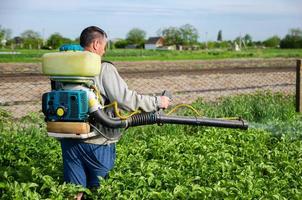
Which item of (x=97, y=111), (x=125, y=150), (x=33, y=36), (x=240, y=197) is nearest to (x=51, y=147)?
(x=125, y=150)

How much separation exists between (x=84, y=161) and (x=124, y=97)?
2.10 feet

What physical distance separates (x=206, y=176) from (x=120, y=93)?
117cm

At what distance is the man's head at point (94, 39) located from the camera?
3586mm

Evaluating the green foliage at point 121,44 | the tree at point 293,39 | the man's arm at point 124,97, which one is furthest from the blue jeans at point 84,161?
the green foliage at point 121,44

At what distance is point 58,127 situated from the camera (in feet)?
11.0

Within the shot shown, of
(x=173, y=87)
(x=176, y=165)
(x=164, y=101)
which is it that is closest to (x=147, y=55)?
(x=173, y=87)

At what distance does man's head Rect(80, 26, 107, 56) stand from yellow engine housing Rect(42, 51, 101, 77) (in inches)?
10.4

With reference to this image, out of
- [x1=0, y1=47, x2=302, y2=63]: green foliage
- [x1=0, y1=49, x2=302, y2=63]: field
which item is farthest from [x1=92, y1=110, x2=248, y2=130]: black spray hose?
[x1=0, y1=49, x2=302, y2=63]: field

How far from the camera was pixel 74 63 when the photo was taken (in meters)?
3.28

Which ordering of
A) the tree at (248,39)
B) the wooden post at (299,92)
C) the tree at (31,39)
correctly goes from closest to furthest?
1. the wooden post at (299,92)
2. the tree at (31,39)
3. the tree at (248,39)

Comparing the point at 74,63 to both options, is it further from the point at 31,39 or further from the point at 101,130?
the point at 31,39

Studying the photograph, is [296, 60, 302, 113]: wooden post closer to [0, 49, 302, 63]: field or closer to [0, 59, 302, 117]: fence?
[0, 59, 302, 117]: fence

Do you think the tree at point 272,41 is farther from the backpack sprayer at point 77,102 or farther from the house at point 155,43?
the backpack sprayer at point 77,102

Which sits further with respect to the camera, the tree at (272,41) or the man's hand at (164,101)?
the tree at (272,41)
